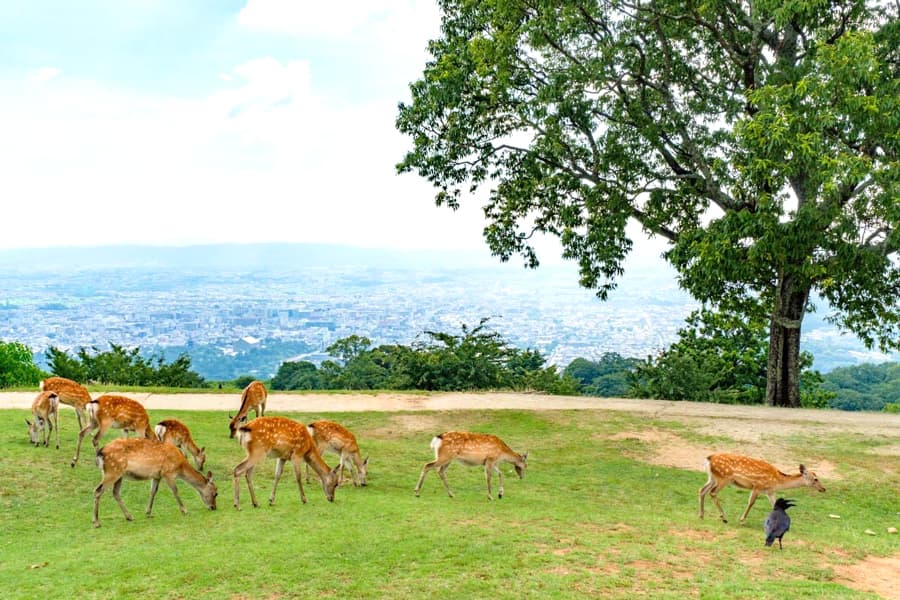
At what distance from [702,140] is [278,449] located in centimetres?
1683

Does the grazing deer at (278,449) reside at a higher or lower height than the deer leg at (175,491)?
higher

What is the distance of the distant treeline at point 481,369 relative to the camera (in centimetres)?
2562

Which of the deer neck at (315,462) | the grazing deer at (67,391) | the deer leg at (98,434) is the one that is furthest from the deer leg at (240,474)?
the grazing deer at (67,391)

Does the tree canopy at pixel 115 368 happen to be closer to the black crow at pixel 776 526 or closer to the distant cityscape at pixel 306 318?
the black crow at pixel 776 526

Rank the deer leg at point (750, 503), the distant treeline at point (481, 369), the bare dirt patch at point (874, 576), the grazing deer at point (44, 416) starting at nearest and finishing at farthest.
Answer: the bare dirt patch at point (874, 576) < the deer leg at point (750, 503) < the grazing deer at point (44, 416) < the distant treeline at point (481, 369)

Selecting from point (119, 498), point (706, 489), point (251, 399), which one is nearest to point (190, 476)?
point (119, 498)

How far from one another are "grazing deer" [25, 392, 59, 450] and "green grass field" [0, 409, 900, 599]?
12.3 inches

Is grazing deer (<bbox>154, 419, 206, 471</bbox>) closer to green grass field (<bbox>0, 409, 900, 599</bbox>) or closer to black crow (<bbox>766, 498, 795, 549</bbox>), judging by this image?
green grass field (<bbox>0, 409, 900, 599</bbox>)

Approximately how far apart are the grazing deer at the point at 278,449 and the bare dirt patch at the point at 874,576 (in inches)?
263

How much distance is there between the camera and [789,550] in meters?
8.87

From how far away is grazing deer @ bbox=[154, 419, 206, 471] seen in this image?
1175 cm

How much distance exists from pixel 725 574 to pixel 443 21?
2040 cm

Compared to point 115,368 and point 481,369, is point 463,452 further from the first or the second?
point 115,368

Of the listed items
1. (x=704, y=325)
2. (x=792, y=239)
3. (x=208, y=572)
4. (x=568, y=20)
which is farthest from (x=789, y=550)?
(x=704, y=325)
